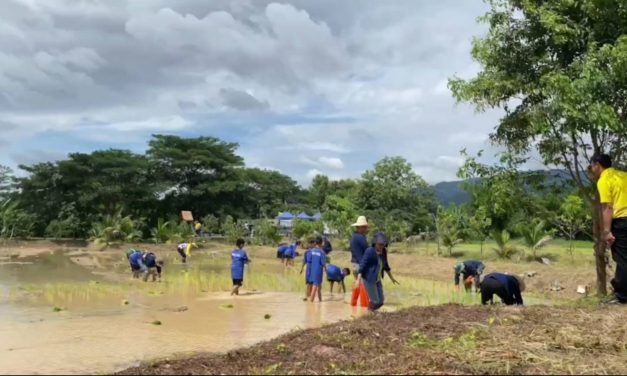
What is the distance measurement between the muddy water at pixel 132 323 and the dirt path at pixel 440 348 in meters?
1.50

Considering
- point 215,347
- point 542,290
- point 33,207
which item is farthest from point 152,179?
point 215,347

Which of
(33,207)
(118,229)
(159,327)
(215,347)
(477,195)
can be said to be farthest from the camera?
(33,207)

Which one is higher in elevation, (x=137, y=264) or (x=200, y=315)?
(x=137, y=264)

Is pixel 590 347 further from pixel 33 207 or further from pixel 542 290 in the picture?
pixel 33 207

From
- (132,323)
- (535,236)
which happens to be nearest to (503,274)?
(132,323)

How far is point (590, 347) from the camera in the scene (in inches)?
261

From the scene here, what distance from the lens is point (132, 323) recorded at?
10.2 meters

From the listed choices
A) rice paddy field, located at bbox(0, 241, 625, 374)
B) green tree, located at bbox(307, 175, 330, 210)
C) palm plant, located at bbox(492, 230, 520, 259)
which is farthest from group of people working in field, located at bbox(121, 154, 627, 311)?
green tree, located at bbox(307, 175, 330, 210)

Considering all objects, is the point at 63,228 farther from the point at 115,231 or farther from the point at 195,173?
the point at 195,173

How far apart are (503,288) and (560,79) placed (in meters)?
3.85

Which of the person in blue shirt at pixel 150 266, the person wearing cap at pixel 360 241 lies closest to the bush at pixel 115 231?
the person in blue shirt at pixel 150 266

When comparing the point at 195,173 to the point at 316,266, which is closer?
the point at 316,266

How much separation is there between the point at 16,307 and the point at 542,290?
15.6 metres

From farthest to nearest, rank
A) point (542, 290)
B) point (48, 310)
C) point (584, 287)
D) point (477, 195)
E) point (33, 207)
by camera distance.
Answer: point (33, 207)
point (542, 290)
point (584, 287)
point (477, 195)
point (48, 310)
